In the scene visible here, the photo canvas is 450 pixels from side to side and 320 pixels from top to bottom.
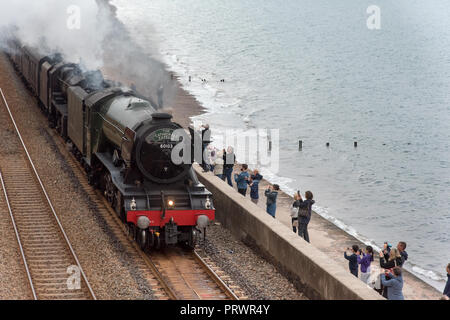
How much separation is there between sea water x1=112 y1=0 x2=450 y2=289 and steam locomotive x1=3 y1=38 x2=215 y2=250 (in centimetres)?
1164

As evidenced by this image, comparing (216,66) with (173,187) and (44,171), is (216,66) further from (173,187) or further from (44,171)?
(173,187)

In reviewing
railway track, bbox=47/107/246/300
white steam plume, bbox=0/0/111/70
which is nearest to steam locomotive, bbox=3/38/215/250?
railway track, bbox=47/107/246/300

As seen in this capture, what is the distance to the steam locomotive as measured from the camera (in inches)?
672

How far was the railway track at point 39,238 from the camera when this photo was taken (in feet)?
48.9

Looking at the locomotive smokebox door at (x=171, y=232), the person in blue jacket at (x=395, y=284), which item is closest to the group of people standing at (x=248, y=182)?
the locomotive smokebox door at (x=171, y=232)

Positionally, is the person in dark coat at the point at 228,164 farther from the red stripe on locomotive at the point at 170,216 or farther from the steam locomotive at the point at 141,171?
the red stripe on locomotive at the point at 170,216

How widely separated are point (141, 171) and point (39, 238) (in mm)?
3376

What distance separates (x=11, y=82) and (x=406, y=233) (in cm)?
2379

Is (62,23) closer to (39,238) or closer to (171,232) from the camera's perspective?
(39,238)

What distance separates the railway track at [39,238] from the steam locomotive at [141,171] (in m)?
1.74

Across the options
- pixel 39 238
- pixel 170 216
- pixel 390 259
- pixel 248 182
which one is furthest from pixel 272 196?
pixel 39 238

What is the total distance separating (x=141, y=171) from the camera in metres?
17.3

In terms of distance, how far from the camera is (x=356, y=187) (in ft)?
129
